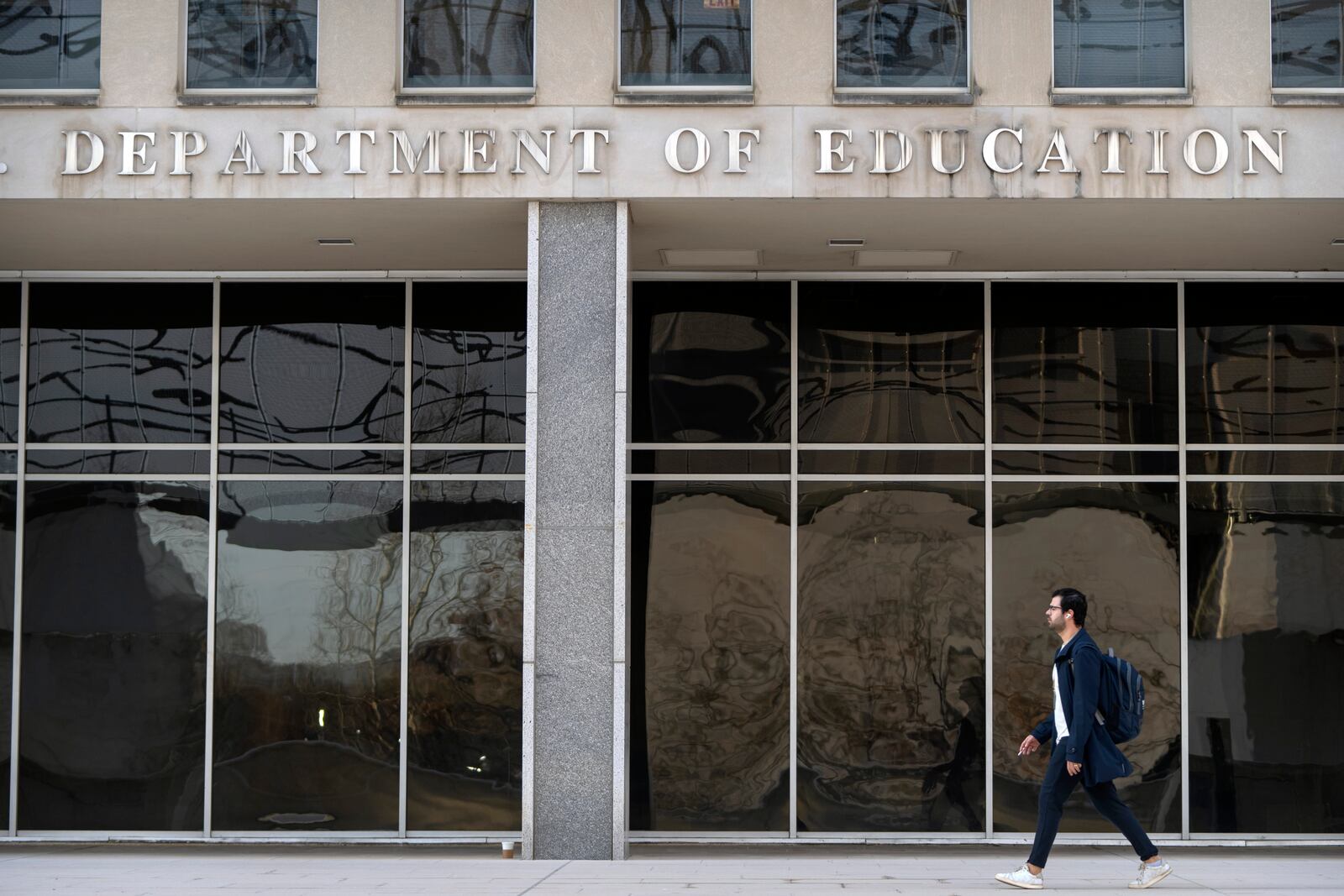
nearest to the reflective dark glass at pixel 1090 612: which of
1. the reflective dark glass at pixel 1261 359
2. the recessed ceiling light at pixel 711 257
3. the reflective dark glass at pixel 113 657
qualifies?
the reflective dark glass at pixel 1261 359

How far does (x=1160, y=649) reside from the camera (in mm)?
12828

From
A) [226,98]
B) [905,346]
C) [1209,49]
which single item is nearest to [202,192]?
[226,98]

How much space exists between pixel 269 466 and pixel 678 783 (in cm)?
426

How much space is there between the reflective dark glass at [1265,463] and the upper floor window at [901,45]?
12.9 feet

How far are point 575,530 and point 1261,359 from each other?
603 cm

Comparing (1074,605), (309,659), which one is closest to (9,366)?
(309,659)

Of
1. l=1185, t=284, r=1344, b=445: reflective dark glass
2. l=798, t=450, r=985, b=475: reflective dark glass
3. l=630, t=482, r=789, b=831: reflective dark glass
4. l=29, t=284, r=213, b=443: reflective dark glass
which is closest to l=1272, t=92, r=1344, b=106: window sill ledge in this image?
l=1185, t=284, r=1344, b=445: reflective dark glass

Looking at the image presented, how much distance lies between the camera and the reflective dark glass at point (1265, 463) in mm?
12938

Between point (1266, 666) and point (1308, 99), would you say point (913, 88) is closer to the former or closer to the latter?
point (1308, 99)

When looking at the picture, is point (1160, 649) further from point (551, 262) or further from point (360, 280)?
point (360, 280)

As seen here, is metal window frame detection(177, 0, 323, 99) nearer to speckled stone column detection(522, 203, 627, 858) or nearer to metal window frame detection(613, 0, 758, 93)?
speckled stone column detection(522, 203, 627, 858)

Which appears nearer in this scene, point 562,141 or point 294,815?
point 562,141

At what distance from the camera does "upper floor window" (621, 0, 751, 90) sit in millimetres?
11328

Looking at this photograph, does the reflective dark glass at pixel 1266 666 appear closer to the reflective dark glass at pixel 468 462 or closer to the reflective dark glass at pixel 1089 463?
the reflective dark glass at pixel 1089 463
